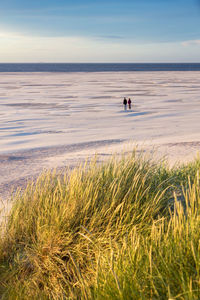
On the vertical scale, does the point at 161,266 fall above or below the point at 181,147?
above

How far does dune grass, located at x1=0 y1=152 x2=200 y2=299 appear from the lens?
264 cm

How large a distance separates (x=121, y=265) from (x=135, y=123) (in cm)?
1491

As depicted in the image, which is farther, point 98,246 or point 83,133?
point 83,133

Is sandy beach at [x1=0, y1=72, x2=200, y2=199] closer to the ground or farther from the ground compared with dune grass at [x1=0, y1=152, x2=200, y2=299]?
closer to the ground

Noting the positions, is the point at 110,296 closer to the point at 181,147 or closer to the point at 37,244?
the point at 37,244

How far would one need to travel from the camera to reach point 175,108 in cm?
2364

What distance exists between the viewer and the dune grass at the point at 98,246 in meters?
2.64

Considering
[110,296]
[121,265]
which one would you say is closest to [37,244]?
[121,265]

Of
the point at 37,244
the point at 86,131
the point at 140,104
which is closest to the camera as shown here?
the point at 37,244

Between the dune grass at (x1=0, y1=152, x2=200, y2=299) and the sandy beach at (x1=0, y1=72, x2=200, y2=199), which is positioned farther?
the sandy beach at (x1=0, y1=72, x2=200, y2=199)

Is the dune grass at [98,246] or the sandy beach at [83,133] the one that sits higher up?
the dune grass at [98,246]

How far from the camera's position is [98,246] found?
11.9ft

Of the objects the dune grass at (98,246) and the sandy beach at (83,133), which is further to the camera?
the sandy beach at (83,133)

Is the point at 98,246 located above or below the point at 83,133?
above
